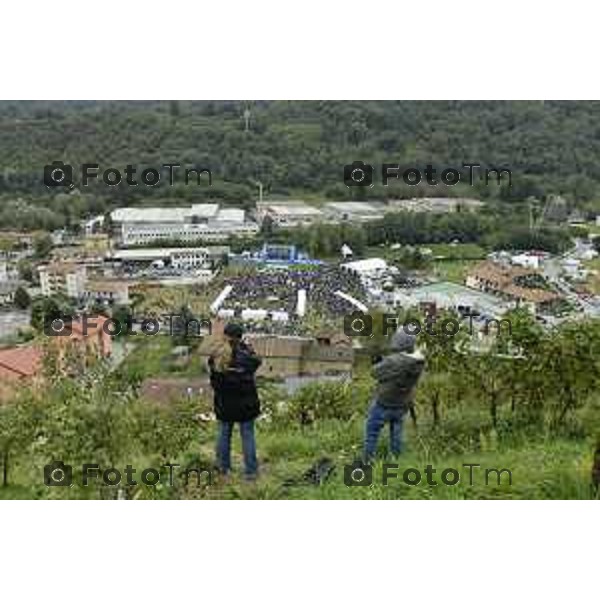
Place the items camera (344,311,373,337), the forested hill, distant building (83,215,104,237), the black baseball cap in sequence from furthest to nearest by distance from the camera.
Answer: distant building (83,215,104,237)
the forested hill
camera (344,311,373,337)
the black baseball cap

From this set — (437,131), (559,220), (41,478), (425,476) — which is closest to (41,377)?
Answer: (41,478)

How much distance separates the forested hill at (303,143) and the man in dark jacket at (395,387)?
12.6m

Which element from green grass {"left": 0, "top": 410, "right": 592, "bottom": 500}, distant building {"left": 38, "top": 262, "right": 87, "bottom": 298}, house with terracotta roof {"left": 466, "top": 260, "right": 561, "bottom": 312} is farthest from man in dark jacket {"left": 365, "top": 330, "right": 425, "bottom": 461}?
distant building {"left": 38, "top": 262, "right": 87, "bottom": 298}

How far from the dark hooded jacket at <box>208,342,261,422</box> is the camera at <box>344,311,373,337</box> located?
947 centimetres

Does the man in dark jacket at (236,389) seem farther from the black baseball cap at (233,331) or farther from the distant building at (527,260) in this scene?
the distant building at (527,260)

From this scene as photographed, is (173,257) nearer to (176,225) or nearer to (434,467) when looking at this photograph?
(176,225)

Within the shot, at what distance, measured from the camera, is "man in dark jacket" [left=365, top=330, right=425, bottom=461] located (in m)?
3.84

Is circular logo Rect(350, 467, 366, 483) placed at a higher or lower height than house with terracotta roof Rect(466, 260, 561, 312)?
higher

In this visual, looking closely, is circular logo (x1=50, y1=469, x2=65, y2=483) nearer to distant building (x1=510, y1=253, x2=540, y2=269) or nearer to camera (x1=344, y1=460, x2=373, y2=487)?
camera (x1=344, y1=460, x2=373, y2=487)

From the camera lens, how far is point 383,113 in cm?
2028

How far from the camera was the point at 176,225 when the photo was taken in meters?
23.1

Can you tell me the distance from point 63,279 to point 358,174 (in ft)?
24.7

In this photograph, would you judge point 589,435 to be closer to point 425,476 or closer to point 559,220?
point 425,476

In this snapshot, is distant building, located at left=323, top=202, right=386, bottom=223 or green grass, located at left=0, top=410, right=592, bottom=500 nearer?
green grass, located at left=0, top=410, right=592, bottom=500
